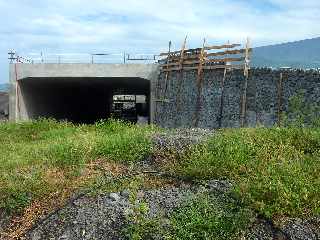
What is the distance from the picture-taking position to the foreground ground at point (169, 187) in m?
6.14

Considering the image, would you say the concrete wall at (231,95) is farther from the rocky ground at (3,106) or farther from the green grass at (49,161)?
the rocky ground at (3,106)

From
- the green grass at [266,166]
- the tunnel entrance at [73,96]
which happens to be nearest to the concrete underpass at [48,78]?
the tunnel entrance at [73,96]

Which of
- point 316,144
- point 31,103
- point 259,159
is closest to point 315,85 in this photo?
point 316,144

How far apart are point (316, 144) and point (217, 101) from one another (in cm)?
1414

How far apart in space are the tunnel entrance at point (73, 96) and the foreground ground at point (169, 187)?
25.2m

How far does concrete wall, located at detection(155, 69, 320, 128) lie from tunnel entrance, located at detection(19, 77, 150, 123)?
681cm

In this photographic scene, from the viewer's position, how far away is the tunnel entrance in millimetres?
35219

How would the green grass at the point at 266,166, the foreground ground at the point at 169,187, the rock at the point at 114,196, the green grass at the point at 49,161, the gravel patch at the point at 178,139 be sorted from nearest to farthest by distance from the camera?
the foreground ground at the point at 169,187 < the green grass at the point at 266,166 < the rock at the point at 114,196 < the green grass at the point at 49,161 < the gravel patch at the point at 178,139

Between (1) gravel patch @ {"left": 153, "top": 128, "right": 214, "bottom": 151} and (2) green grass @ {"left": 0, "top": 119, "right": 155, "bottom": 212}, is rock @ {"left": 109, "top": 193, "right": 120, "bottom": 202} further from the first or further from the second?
(1) gravel patch @ {"left": 153, "top": 128, "right": 214, "bottom": 151}

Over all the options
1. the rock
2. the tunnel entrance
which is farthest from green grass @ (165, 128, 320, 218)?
the tunnel entrance

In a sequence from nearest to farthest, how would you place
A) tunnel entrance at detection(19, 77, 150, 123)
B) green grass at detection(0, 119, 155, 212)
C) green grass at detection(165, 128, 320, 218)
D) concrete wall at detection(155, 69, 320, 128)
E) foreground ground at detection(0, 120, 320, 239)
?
1. foreground ground at detection(0, 120, 320, 239)
2. green grass at detection(165, 128, 320, 218)
3. green grass at detection(0, 119, 155, 212)
4. concrete wall at detection(155, 69, 320, 128)
5. tunnel entrance at detection(19, 77, 150, 123)

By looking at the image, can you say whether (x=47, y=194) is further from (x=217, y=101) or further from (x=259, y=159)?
(x=217, y=101)

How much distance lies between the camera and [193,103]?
25547 mm

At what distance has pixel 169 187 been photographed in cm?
738
